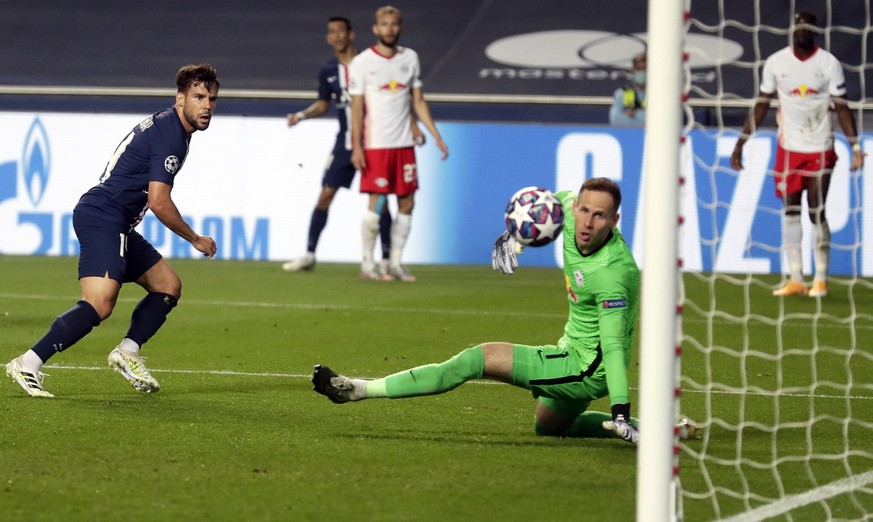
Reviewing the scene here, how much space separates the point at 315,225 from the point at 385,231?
2.33 ft

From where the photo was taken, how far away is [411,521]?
4.06 metres

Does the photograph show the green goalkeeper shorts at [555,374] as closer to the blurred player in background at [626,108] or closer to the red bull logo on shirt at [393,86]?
the red bull logo on shirt at [393,86]

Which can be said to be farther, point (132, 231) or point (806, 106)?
point (806, 106)

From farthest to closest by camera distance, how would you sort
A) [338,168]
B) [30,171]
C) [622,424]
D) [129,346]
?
[30,171]
[338,168]
[129,346]
[622,424]

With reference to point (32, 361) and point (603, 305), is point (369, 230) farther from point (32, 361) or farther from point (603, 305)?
point (603, 305)

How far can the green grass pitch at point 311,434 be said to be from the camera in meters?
4.28

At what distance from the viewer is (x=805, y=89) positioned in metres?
10.9

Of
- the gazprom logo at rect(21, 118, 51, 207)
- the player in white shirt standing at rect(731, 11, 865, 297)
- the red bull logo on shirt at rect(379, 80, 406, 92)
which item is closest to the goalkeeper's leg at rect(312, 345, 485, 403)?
the player in white shirt standing at rect(731, 11, 865, 297)

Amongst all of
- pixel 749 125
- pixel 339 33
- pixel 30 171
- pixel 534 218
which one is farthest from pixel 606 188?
pixel 30 171

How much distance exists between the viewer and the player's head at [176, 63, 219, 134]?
20.3 feet

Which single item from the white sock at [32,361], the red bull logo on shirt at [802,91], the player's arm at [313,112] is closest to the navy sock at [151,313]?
the white sock at [32,361]

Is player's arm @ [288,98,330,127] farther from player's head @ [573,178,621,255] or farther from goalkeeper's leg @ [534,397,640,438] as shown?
player's head @ [573,178,621,255]

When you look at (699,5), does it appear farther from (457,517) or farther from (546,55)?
(457,517)

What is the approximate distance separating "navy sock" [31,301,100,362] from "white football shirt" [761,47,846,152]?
20.4 ft
